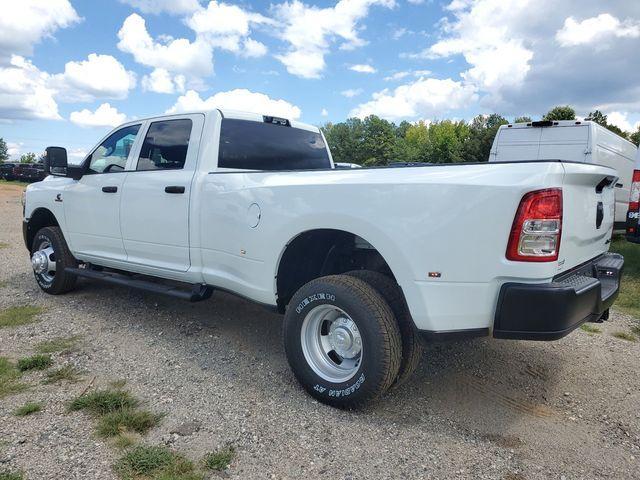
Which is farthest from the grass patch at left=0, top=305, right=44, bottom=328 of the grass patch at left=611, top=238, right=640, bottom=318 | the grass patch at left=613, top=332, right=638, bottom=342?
the grass patch at left=611, top=238, right=640, bottom=318

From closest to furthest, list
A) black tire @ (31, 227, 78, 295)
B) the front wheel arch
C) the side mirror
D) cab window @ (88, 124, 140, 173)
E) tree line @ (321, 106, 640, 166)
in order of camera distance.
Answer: cab window @ (88, 124, 140, 173), the side mirror, black tire @ (31, 227, 78, 295), the front wheel arch, tree line @ (321, 106, 640, 166)

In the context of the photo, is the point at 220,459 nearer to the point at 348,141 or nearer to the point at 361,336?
the point at 361,336

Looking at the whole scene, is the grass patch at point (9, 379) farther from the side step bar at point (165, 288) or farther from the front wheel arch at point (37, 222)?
the front wheel arch at point (37, 222)

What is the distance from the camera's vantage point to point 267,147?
4504 millimetres

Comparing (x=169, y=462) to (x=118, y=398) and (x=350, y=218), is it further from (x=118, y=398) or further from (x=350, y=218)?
(x=350, y=218)

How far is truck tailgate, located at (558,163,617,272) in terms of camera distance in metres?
2.65

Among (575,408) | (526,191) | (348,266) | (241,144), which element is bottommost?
(575,408)

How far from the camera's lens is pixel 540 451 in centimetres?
270

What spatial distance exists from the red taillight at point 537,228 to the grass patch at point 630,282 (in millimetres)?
3748

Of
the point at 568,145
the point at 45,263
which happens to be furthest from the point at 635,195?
the point at 45,263

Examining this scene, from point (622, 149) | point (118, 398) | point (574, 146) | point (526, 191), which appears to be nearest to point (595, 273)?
point (526, 191)

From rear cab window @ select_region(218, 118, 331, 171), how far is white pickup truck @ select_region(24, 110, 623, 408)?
2cm

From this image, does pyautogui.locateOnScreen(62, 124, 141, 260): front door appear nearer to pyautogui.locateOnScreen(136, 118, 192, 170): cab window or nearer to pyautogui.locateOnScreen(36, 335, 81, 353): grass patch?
pyautogui.locateOnScreen(136, 118, 192, 170): cab window

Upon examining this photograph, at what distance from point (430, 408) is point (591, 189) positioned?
5.50 feet
